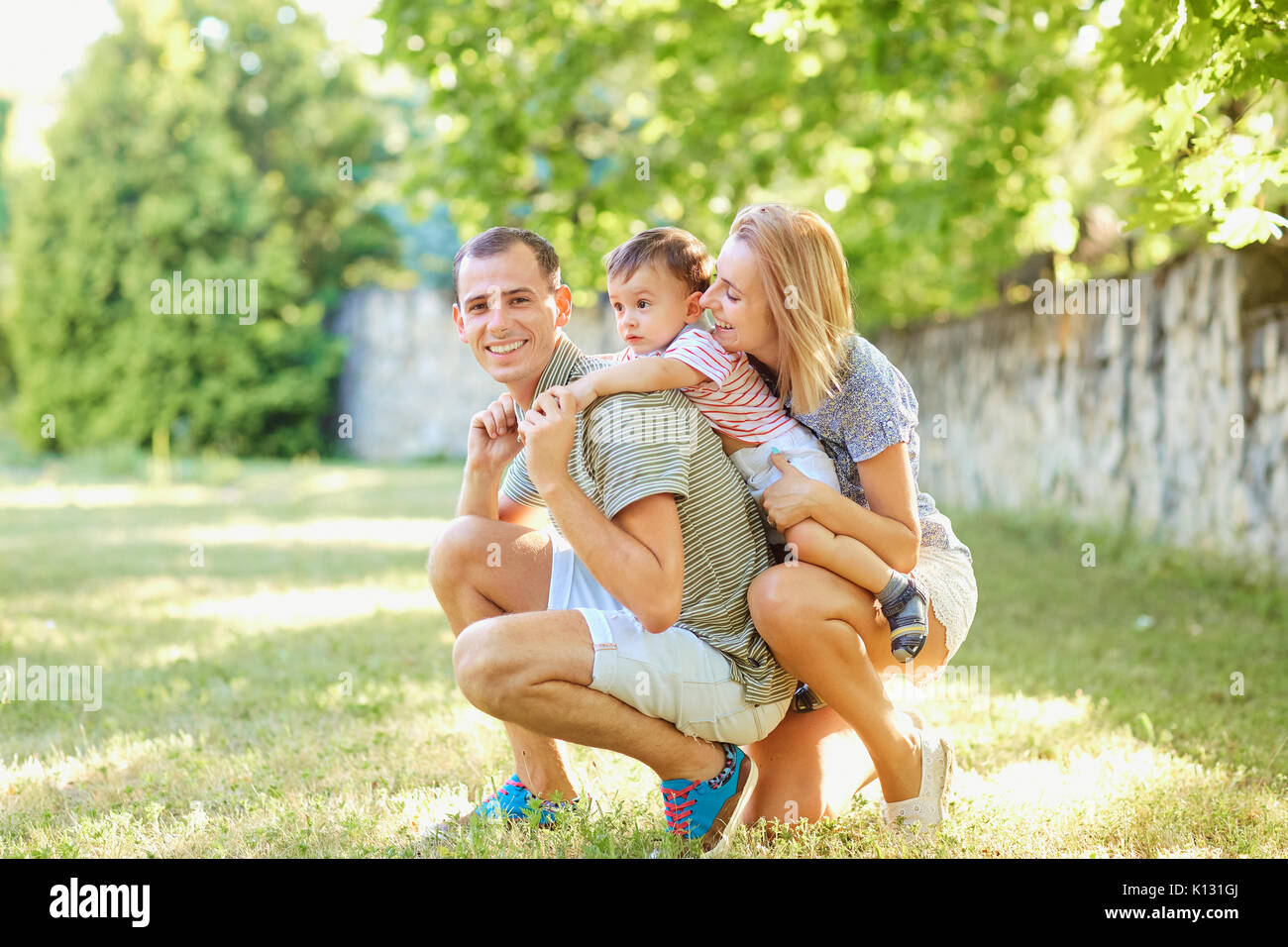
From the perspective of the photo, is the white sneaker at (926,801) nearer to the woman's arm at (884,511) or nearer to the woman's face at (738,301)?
the woman's arm at (884,511)

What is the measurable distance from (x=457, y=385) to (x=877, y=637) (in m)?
16.8

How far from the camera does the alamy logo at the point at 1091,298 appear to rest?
25.3 ft

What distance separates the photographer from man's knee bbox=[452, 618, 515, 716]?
2.51m

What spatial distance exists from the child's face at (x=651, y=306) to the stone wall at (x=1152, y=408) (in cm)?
442

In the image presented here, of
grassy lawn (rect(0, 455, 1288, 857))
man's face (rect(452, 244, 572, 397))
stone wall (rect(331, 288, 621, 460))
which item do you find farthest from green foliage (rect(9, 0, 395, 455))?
man's face (rect(452, 244, 572, 397))

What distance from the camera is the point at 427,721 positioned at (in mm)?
3916

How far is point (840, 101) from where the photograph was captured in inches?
367

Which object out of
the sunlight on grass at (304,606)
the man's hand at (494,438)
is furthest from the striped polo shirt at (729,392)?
the sunlight on grass at (304,606)

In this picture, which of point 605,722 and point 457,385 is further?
point 457,385
